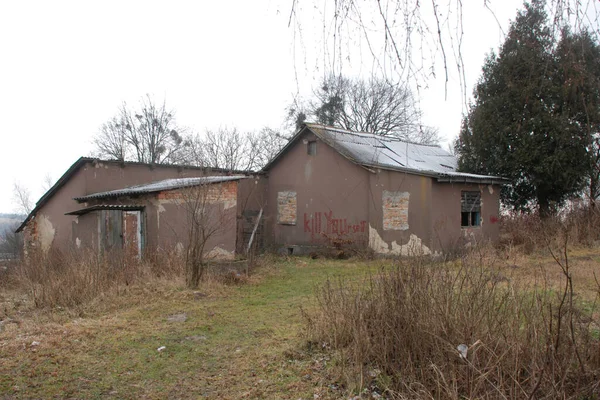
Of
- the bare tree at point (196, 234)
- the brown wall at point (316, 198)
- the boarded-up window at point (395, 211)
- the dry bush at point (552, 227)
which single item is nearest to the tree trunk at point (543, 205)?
the dry bush at point (552, 227)

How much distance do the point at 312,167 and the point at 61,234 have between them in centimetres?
1011

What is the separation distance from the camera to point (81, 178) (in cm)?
1794

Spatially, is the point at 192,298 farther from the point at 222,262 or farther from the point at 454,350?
the point at 454,350

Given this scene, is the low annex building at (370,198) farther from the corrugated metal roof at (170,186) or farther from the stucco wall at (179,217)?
the stucco wall at (179,217)

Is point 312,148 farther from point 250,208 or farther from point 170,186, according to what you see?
point 170,186

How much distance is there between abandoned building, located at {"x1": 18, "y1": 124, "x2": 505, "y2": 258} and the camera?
45.6ft

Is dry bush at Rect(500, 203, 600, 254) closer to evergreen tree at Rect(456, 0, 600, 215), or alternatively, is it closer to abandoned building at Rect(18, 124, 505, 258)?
abandoned building at Rect(18, 124, 505, 258)

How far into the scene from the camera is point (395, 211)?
15.5 m

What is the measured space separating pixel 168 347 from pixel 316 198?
11.8m

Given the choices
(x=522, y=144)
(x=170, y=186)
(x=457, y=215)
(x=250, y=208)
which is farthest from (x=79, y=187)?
(x=522, y=144)

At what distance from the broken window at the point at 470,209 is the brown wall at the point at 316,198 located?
3.22 metres

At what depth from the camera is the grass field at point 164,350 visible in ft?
15.7

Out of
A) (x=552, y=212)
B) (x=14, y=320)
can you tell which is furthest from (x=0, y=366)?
(x=552, y=212)

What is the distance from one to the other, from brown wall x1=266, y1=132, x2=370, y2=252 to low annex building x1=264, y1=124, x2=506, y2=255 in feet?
0.11
